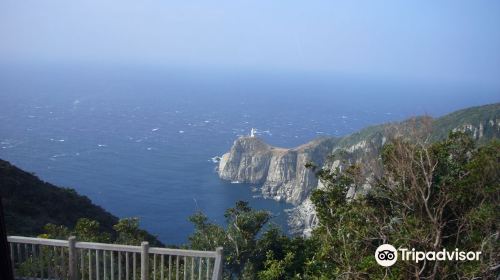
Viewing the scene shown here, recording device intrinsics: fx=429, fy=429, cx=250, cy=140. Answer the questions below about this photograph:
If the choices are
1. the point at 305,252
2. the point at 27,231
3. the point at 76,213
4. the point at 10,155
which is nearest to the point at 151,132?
the point at 10,155

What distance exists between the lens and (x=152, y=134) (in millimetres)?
62406

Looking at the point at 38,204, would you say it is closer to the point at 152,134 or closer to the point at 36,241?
the point at 36,241

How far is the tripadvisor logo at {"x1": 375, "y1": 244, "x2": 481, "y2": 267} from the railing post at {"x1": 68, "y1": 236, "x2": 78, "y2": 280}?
332cm

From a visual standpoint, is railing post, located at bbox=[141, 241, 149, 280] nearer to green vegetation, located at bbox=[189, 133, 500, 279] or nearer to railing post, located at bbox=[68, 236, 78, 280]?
railing post, located at bbox=[68, 236, 78, 280]

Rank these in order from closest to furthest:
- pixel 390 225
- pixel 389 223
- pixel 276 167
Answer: pixel 390 225, pixel 389 223, pixel 276 167

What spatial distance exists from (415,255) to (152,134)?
59664 mm

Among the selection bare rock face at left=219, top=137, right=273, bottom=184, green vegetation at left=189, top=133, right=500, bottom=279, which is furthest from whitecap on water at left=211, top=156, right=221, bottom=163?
green vegetation at left=189, top=133, right=500, bottom=279

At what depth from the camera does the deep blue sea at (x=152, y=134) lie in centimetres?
3703

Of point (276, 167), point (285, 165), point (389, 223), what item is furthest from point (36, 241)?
point (276, 167)

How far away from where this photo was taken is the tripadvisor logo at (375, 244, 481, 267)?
5.00 metres

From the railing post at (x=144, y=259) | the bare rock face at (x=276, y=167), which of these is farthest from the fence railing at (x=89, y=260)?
the bare rock face at (x=276, y=167)

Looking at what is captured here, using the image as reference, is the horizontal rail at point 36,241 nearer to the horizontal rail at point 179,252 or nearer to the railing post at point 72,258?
the railing post at point 72,258

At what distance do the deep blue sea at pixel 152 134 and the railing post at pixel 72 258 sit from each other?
4595 mm

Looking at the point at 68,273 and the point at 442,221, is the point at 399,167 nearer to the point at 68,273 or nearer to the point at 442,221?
the point at 442,221
